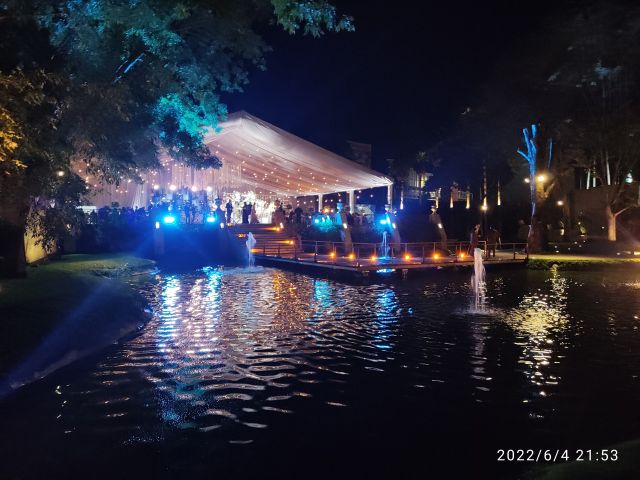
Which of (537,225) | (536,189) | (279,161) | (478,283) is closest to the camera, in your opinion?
(478,283)

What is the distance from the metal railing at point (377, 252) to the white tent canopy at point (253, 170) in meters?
5.47

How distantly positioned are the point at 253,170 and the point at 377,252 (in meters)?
13.8

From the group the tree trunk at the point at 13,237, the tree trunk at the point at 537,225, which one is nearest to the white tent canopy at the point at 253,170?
the tree trunk at the point at 537,225

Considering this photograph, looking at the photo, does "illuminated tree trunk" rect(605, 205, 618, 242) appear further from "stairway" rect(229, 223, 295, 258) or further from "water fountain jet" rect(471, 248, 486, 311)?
"stairway" rect(229, 223, 295, 258)

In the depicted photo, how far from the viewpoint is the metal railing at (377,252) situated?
24717mm

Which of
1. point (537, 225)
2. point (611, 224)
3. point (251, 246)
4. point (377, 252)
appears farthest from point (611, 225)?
point (251, 246)

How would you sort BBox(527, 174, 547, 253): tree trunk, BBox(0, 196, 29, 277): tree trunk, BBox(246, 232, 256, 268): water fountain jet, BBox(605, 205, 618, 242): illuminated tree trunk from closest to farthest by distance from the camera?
BBox(0, 196, 29, 277): tree trunk
BBox(246, 232, 256, 268): water fountain jet
BBox(527, 174, 547, 253): tree trunk
BBox(605, 205, 618, 242): illuminated tree trunk

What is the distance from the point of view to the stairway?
2962 cm

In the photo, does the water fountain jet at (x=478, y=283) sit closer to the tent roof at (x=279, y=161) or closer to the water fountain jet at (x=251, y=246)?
the water fountain jet at (x=251, y=246)

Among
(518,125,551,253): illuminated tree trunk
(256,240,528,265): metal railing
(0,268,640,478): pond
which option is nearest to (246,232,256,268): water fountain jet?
(256,240,528,265): metal railing

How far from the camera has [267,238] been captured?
3222 cm

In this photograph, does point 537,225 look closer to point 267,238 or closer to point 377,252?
point 377,252

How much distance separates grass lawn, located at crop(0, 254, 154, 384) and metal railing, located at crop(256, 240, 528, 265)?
11755mm

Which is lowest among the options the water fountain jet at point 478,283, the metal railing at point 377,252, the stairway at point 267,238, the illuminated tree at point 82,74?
the water fountain jet at point 478,283
